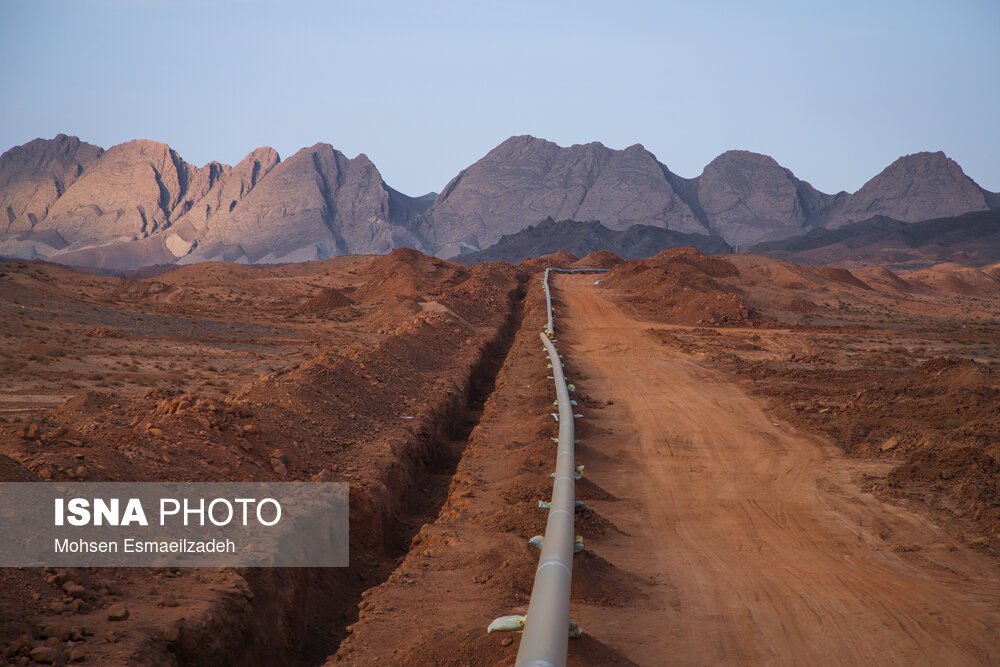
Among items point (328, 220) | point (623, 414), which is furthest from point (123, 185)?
point (623, 414)

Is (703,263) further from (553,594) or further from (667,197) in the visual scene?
(667,197)

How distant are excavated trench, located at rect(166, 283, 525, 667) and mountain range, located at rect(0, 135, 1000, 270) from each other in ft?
359

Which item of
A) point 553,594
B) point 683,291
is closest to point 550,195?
point 683,291

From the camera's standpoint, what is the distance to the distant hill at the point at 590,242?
318 feet

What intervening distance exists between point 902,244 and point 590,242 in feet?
139

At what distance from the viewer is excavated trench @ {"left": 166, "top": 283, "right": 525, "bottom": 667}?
507 cm

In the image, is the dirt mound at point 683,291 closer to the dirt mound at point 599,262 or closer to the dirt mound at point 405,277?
the dirt mound at point 599,262

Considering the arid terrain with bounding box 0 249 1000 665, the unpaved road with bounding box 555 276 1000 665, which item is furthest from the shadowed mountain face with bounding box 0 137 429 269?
the unpaved road with bounding box 555 276 1000 665

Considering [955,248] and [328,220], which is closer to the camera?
[955,248]

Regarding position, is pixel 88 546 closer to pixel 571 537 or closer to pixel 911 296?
pixel 571 537

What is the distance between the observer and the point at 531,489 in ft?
25.6

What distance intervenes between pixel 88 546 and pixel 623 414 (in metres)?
8.72

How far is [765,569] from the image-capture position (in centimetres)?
628

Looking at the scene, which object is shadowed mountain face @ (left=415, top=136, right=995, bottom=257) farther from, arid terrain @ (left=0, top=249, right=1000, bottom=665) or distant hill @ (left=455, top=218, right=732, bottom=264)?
arid terrain @ (left=0, top=249, right=1000, bottom=665)
